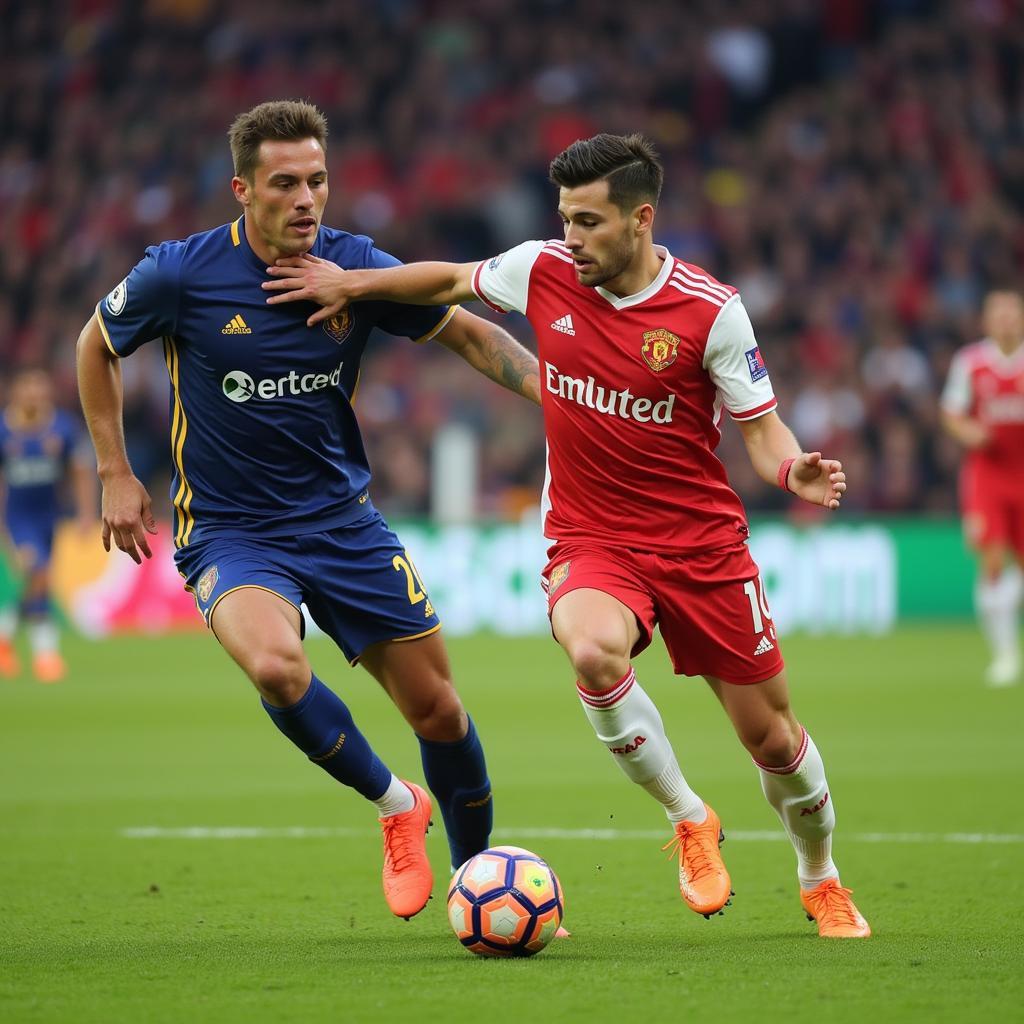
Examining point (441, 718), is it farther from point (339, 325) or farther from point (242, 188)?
point (242, 188)

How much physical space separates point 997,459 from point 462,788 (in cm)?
933

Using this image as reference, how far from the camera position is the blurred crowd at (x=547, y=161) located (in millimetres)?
21062

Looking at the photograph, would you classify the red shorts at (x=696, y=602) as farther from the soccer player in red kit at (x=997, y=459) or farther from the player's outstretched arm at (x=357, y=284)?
the soccer player in red kit at (x=997, y=459)

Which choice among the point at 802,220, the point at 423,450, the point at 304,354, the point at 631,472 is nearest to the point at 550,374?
the point at 631,472

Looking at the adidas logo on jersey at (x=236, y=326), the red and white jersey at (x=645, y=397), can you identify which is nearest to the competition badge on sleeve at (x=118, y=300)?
the adidas logo on jersey at (x=236, y=326)

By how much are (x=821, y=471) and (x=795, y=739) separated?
0.88 meters

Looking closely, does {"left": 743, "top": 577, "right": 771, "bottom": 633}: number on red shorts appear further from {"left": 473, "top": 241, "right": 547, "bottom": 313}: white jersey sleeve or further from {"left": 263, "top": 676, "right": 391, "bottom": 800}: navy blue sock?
{"left": 263, "top": 676, "right": 391, "bottom": 800}: navy blue sock

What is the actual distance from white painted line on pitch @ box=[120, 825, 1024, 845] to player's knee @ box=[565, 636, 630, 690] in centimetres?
244

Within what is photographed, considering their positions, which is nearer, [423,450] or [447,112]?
[423,450]

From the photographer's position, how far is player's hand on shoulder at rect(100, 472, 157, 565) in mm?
6094

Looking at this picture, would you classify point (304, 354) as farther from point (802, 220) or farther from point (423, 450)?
point (802, 220)

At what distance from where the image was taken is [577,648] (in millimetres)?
5566

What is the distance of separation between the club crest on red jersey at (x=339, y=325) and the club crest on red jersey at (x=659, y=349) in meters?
1.05

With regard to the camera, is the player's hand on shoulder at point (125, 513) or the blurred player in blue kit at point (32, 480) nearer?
the player's hand on shoulder at point (125, 513)
